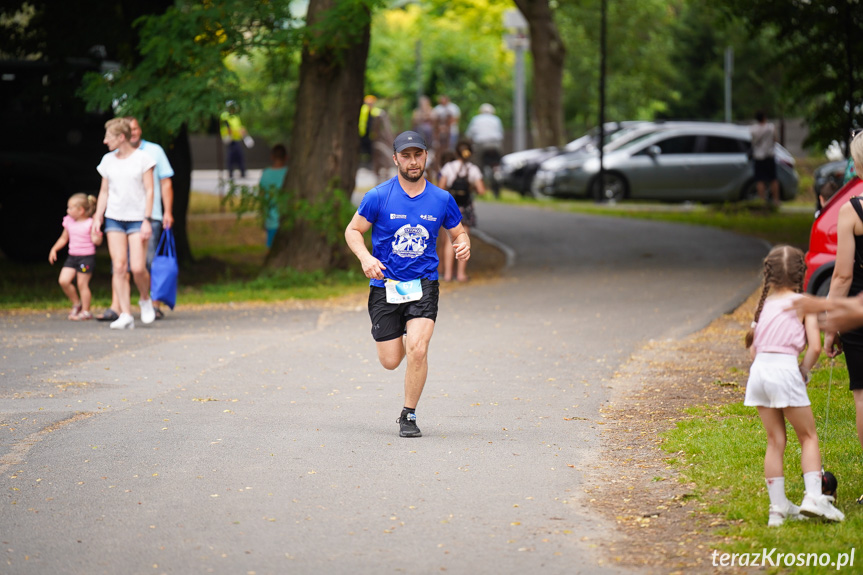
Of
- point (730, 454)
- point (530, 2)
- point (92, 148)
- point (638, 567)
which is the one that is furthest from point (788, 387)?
point (530, 2)

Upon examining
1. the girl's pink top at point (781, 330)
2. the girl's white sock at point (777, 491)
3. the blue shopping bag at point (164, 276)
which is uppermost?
the girl's pink top at point (781, 330)

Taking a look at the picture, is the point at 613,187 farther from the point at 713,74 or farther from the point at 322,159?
the point at 713,74

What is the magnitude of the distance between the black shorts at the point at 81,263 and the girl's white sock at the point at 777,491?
8.75 metres

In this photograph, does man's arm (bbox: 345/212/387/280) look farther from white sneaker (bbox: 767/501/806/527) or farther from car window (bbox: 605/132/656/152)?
car window (bbox: 605/132/656/152)

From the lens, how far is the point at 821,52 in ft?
56.6

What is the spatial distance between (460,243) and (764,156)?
18657 mm

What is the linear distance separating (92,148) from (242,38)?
375cm

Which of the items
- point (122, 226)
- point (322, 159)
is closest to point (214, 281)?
point (322, 159)

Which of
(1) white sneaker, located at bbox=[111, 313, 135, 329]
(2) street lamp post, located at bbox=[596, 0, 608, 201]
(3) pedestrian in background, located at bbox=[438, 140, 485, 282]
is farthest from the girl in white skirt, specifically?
(2) street lamp post, located at bbox=[596, 0, 608, 201]

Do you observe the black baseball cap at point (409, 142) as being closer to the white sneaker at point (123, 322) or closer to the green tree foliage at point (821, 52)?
the white sneaker at point (123, 322)

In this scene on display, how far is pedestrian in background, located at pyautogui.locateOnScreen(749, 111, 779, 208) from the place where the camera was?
2405 cm

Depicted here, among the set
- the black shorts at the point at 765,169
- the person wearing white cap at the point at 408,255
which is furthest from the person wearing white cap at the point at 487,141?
the person wearing white cap at the point at 408,255

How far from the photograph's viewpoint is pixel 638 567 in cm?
474

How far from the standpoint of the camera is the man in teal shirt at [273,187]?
1587cm
